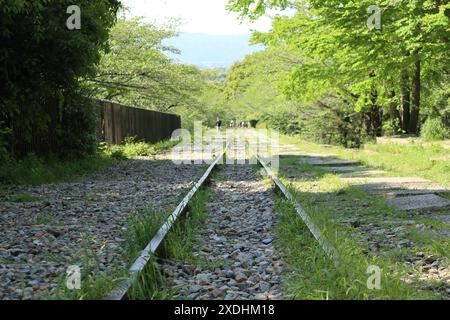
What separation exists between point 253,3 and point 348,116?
33.7 feet

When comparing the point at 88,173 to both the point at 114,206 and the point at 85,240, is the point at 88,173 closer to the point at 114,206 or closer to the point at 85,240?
the point at 114,206

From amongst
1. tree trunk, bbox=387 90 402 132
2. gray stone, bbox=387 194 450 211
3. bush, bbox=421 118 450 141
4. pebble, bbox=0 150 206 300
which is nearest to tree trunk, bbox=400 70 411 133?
tree trunk, bbox=387 90 402 132

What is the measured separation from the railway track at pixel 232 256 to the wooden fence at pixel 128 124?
10.6 meters

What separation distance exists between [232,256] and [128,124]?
54.1 ft

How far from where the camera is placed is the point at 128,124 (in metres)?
20.5

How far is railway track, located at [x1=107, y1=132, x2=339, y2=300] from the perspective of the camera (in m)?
3.62

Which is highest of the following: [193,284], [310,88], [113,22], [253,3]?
[253,3]

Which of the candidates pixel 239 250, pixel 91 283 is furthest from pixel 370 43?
pixel 91 283

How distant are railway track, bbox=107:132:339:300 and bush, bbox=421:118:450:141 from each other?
922 centimetres

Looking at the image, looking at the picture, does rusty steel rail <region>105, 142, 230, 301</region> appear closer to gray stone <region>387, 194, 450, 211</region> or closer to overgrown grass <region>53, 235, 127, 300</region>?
overgrown grass <region>53, 235, 127, 300</region>

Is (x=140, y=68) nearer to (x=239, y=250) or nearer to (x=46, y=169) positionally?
Result: (x=46, y=169)

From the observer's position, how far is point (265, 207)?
22.7ft

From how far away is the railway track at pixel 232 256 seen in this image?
3617 millimetres
